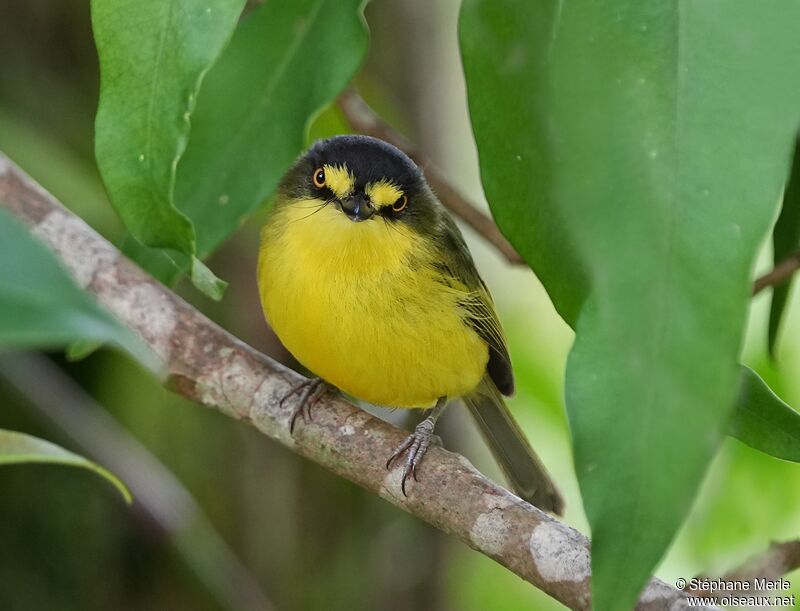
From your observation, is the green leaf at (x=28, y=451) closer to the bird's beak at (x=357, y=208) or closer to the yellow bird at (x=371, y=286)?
the yellow bird at (x=371, y=286)

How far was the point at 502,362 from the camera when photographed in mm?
3236

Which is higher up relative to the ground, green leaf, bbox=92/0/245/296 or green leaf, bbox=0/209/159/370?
green leaf, bbox=0/209/159/370

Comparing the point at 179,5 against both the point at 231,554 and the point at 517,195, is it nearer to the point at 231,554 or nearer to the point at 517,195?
the point at 517,195

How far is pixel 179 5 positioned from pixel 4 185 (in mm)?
1379

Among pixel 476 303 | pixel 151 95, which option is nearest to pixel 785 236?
pixel 476 303

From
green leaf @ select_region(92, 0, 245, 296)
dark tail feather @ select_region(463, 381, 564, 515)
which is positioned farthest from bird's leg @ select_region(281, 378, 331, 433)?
green leaf @ select_region(92, 0, 245, 296)

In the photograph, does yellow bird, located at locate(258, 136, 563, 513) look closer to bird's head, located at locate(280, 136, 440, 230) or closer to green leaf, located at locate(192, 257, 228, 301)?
bird's head, located at locate(280, 136, 440, 230)

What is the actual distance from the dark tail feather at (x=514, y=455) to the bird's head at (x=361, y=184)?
685 millimetres

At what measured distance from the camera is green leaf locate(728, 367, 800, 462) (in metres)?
1.90

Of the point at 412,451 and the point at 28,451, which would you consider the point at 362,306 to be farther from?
the point at 28,451

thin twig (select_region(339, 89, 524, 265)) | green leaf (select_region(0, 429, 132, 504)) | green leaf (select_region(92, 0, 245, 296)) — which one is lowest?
green leaf (select_region(0, 429, 132, 504))

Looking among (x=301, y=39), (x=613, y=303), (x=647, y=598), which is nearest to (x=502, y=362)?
(x=301, y=39)

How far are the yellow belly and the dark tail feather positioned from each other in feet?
1.69

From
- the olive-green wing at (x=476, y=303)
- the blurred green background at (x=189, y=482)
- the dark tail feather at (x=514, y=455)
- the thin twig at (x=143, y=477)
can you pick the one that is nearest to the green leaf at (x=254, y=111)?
the olive-green wing at (x=476, y=303)
